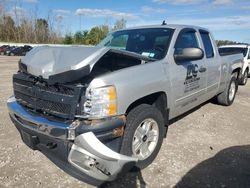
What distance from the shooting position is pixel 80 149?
265 cm

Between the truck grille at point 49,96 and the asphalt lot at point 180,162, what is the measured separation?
90 cm

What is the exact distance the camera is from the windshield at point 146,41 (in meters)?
3.94

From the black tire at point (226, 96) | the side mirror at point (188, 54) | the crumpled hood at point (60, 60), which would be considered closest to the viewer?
the crumpled hood at point (60, 60)

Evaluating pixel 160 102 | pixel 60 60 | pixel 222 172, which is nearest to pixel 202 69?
pixel 160 102

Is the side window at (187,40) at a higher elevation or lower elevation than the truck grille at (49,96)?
higher

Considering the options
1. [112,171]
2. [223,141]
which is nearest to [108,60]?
[112,171]

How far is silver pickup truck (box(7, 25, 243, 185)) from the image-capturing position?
8.70 ft

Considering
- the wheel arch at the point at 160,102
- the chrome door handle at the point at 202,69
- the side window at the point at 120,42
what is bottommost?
the wheel arch at the point at 160,102

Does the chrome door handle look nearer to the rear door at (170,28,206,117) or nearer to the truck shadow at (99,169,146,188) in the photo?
the rear door at (170,28,206,117)

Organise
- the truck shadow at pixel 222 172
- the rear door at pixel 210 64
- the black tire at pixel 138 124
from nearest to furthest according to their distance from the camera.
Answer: the black tire at pixel 138 124 < the truck shadow at pixel 222 172 < the rear door at pixel 210 64

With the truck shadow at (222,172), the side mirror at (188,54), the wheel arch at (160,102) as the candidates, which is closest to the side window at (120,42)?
the side mirror at (188,54)

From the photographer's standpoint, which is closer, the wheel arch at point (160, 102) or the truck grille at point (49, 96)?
the truck grille at point (49, 96)

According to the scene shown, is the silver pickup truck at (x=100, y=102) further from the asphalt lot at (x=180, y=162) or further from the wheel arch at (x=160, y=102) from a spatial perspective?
the asphalt lot at (x=180, y=162)

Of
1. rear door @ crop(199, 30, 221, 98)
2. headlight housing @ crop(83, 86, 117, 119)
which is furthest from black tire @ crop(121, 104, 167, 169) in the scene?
rear door @ crop(199, 30, 221, 98)
